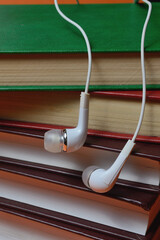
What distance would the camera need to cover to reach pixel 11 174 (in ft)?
1.59

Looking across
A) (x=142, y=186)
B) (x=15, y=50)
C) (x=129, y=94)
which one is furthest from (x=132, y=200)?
(x=15, y=50)

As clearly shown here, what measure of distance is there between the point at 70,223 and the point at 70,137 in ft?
0.46

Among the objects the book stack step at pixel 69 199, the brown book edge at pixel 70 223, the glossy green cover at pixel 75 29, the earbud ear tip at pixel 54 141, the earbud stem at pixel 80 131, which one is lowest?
the brown book edge at pixel 70 223

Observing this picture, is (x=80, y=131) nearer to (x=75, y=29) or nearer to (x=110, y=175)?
(x=110, y=175)

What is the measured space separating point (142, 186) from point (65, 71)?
0.63 feet

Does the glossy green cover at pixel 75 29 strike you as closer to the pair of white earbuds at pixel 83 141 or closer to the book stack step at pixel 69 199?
the pair of white earbuds at pixel 83 141

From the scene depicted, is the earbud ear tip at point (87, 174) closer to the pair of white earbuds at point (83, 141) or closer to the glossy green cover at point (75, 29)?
the pair of white earbuds at point (83, 141)

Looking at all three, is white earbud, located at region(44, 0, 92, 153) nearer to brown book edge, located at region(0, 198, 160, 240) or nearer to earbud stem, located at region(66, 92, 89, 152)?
earbud stem, located at region(66, 92, 89, 152)

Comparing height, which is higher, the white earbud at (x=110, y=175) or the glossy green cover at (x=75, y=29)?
the glossy green cover at (x=75, y=29)

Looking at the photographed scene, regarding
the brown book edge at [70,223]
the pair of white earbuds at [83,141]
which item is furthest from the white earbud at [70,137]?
the brown book edge at [70,223]

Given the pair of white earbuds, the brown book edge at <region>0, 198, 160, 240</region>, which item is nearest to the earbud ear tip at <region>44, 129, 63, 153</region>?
the pair of white earbuds

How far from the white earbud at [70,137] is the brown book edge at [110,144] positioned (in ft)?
0.09

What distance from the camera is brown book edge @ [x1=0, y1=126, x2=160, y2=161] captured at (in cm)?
40

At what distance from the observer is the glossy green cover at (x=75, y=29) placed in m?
0.42
